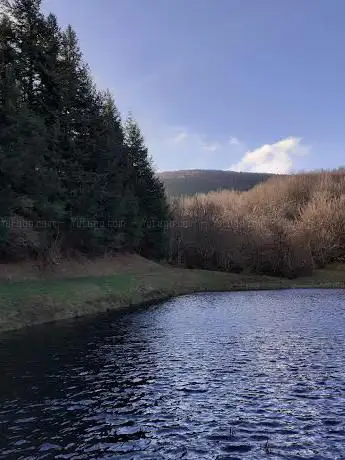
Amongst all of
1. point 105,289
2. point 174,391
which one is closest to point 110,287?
point 105,289

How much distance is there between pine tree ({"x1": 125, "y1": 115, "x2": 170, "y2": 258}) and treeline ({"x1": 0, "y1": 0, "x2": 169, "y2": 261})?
191cm

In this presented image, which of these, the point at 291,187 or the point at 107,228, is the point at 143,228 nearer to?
the point at 107,228

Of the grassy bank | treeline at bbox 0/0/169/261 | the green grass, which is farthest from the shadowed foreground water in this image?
treeline at bbox 0/0/169/261

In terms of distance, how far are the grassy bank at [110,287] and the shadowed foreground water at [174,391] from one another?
3.29 m

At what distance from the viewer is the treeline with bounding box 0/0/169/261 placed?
3688 centimetres

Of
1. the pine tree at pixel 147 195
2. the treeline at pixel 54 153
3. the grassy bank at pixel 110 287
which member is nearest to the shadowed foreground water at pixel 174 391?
the grassy bank at pixel 110 287

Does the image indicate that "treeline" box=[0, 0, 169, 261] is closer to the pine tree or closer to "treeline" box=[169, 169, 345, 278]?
the pine tree

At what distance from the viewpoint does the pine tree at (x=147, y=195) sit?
69.7 metres

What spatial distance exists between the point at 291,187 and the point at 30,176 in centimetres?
8719

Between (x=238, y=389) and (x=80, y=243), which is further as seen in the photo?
(x=80, y=243)

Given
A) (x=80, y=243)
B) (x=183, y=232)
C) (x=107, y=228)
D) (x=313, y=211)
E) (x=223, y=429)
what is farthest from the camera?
(x=313, y=211)

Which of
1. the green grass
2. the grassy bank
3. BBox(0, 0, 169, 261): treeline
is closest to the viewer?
the green grass

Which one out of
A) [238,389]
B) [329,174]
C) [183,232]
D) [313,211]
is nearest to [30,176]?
[238,389]

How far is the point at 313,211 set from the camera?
8856 cm
